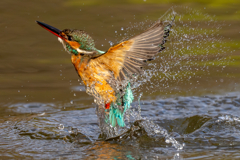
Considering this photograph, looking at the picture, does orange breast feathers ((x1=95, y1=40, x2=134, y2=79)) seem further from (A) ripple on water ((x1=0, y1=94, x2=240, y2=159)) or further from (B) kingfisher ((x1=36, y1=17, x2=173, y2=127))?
(A) ripple on water ((x1=0, y1=94, x2=240, y2=159))

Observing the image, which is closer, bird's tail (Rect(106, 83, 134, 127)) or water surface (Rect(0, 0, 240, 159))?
water surface (Rect(0, 0, 240, 159))

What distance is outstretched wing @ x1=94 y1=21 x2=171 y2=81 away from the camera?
2762 mm

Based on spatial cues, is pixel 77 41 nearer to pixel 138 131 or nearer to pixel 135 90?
pixel 138 131

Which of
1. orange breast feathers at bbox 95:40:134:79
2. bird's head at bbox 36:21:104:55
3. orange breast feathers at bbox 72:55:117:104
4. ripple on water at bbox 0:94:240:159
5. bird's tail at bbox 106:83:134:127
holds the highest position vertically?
bird's head at bbox 36:21:104:55

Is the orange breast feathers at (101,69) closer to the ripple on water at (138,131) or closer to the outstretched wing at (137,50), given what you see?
the outstretched wing at (137,50)

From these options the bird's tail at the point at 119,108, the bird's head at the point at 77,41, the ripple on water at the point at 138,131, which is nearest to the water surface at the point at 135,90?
the ripple on water at the point at 138,131

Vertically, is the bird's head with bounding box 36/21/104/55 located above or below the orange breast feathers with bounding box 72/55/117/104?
above

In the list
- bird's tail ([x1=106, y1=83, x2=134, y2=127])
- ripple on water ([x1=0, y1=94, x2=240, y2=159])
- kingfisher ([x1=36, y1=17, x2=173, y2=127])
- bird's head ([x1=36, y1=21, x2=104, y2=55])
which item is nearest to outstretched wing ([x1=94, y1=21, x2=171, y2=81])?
kingfisher ([x1=36, y1=17, x2=173, y2=127])

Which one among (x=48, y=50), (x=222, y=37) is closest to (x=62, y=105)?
(x=48, y=50)

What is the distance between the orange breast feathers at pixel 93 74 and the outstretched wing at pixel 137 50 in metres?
0.09

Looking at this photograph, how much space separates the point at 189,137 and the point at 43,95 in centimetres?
216

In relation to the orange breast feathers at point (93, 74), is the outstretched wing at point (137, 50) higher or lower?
higher

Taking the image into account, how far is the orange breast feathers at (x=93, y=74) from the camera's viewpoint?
2988 mm

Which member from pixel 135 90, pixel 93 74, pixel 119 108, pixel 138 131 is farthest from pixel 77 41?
pixel 135 90
